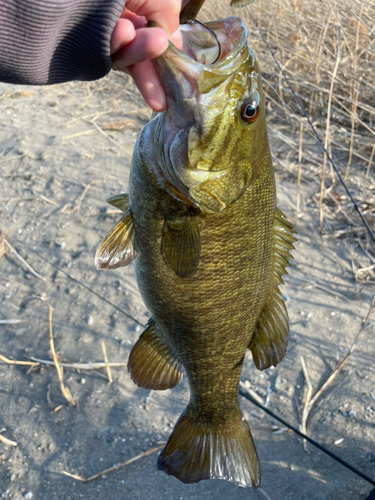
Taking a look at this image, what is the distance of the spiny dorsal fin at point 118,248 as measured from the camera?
5.61 ft

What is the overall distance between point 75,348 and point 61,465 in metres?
0.83

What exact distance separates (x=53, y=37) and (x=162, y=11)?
32 centimetres

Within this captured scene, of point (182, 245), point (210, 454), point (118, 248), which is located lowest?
point (210, 454)

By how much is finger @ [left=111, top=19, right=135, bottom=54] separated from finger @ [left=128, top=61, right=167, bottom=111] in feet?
0.29

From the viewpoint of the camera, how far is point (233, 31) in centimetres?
138

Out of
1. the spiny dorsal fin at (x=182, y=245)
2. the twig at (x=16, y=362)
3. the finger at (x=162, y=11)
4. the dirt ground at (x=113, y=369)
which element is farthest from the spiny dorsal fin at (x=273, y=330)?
the twig at (x=16, y=362)

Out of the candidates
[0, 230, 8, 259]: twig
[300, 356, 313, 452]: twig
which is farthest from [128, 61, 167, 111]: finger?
[0, 230, 8, 259]: twig

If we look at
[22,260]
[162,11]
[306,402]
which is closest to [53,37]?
[162,11]

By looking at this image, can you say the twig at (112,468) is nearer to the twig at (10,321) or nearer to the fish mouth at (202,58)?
the twig at (10,321)

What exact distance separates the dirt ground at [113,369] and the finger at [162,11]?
2.03 meters

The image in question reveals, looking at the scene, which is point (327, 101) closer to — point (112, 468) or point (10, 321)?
point (10, 321)

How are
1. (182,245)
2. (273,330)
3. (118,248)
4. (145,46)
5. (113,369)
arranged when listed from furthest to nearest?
(113,369), (273,330), (118,248), (182,245), (145,46)

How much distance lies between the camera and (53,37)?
4.48 ft

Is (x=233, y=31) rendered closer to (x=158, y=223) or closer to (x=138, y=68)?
(x=138, y=68)
